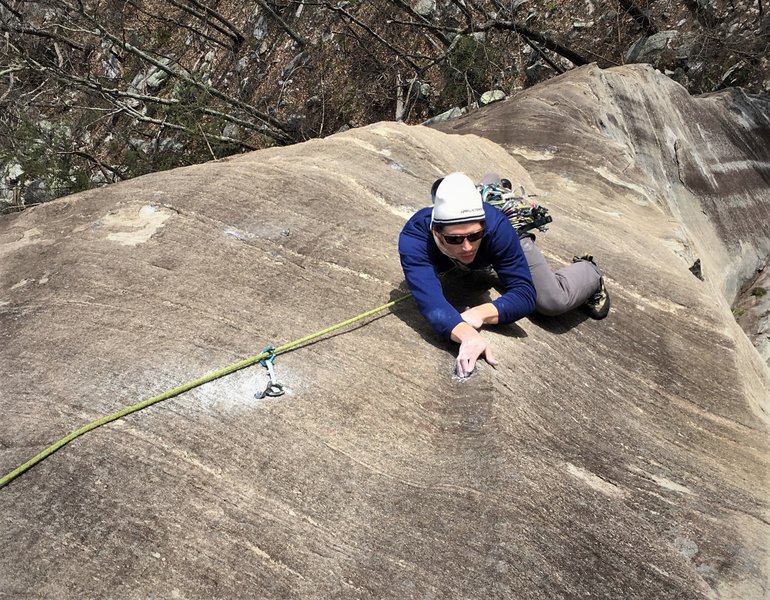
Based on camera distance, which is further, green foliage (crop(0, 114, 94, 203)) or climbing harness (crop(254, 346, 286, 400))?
green foliage (crop(0, 114, 94, 203))

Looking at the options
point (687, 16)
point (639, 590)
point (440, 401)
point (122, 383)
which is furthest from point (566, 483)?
point (687, 16)

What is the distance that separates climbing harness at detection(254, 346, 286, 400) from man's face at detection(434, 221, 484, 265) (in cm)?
118

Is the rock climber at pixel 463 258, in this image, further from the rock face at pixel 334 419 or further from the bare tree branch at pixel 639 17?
the bare tree branch at pixel 639 17

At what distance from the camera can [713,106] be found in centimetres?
1243

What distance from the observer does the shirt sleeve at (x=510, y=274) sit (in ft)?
13.0

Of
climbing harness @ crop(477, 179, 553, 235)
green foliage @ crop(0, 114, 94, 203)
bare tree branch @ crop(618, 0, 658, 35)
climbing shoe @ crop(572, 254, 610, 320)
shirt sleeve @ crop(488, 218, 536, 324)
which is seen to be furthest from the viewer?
bare tree branch @ crop(618, 0, 658, 35)

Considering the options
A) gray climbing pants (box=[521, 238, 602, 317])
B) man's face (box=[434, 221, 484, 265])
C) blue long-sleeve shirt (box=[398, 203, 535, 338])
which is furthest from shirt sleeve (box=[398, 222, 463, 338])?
gray climbing pants (box=[521, 238, 602, 317])

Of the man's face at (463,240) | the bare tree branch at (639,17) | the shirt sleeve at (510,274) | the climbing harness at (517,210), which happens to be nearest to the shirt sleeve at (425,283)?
the man's face at (463,240)

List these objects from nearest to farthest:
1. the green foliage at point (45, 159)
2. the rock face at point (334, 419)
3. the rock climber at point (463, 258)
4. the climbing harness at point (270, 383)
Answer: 1. the rock face at point (334, 419)
2. the climbing harness at point (270, 383)
3. the rock climber at point (463, 258)
4. the green foliage at point (45, 159)

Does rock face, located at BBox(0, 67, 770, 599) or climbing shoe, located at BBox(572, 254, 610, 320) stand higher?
climbing shoe, located at BBox(572, 254, 610, 320)

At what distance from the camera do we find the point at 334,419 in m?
3.43

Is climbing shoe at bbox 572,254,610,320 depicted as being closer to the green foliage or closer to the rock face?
the rock face

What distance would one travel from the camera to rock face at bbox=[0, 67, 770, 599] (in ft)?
9.05

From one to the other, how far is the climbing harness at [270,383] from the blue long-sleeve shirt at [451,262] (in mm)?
953
